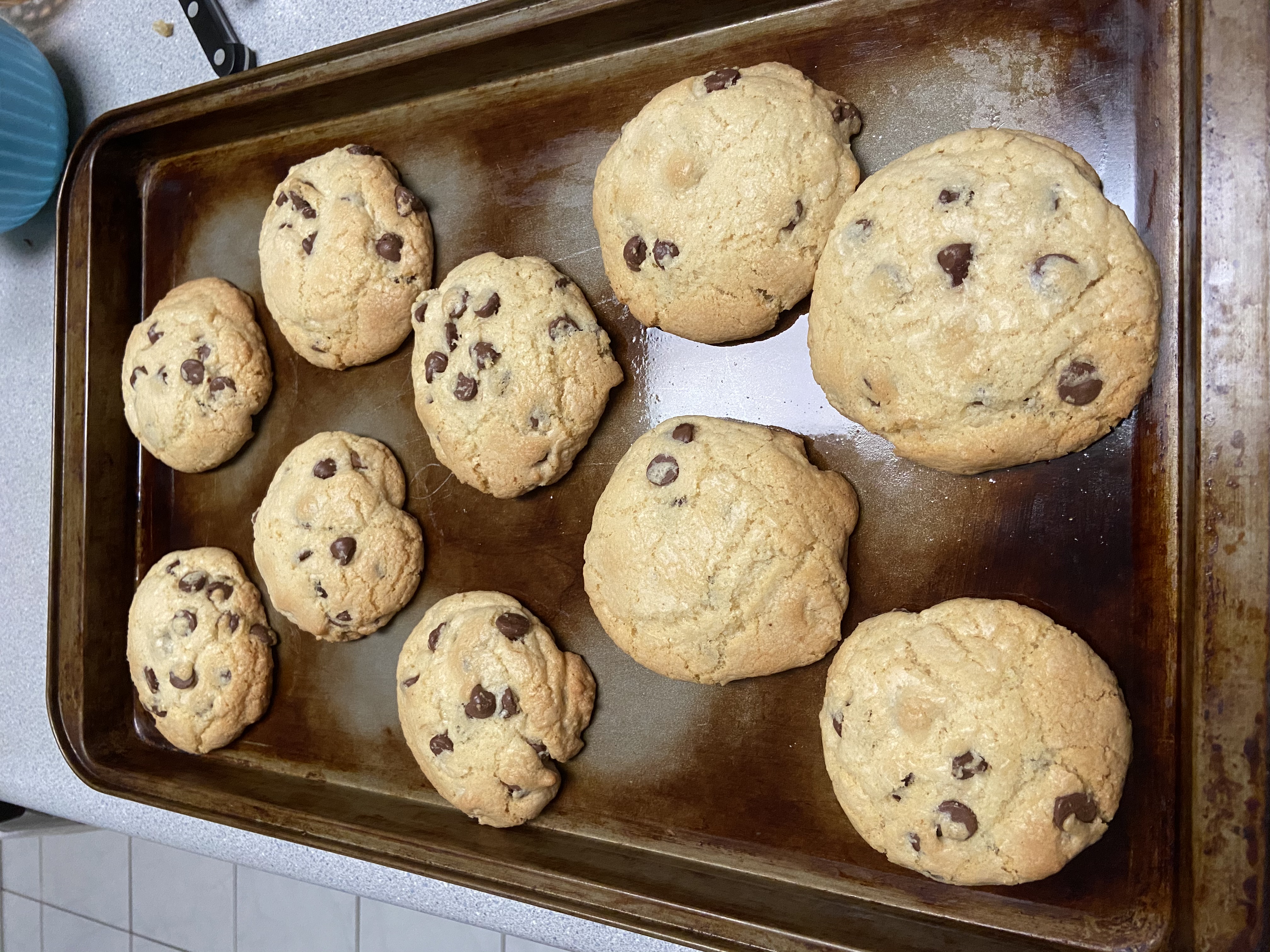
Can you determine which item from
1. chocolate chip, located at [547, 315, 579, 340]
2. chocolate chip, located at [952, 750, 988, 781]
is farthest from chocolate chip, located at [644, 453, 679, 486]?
chocolate chip, located at [952, 750, 988, 781]

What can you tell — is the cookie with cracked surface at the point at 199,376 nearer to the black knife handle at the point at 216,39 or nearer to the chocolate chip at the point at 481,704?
the black knife handle at the point at 216,39

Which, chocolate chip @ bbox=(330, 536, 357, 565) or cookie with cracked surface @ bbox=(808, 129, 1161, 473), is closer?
cookie with cracked surface @ bbox=(808, 129, 1161, 473)

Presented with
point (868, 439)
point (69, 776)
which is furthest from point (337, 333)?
point (69, 776)

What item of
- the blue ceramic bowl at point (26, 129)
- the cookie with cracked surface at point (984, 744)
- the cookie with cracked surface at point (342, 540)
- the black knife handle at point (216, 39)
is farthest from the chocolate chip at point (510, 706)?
the blue ceramic bowl at point (26, 129)

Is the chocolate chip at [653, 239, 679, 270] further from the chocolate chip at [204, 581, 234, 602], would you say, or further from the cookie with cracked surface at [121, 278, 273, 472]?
the chocolate chip at [204, 581, 234, 602]

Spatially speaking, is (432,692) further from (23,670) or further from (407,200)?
(23,670)

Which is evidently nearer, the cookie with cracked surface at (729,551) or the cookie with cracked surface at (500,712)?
the cookie with cracked surface at (729,551)
